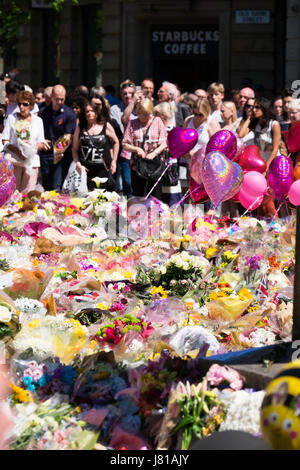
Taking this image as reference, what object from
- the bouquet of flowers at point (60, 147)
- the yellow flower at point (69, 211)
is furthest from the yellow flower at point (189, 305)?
the bouquet of flowers at point (60, 147)

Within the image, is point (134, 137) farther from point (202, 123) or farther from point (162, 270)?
point (162, 270)

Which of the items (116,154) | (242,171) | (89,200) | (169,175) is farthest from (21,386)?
(116,154)

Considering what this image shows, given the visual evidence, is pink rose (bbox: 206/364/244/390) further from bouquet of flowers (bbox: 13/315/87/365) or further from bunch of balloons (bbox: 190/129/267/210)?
bunch of balloons (bbox: 190/129/267/210)

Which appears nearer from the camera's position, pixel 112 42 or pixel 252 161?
pixel 252 161

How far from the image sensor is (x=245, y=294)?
619 cm

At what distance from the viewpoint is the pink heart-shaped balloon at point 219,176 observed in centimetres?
782

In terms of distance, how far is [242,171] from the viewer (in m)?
8.16

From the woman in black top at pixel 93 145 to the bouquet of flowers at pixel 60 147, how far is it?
2.64ft

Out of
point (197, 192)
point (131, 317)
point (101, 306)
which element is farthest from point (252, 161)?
point (131, 317)

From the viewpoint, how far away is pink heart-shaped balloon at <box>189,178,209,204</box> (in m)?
8.65

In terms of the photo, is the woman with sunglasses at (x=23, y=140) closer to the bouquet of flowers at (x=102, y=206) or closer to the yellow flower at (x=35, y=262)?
the bouquet of flowers at (x=102, y=206)

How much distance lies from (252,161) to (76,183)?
2171 millimetres

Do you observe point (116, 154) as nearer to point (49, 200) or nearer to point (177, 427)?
point (49, 200)

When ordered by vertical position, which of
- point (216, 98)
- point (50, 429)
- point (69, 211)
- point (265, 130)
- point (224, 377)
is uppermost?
point (216, 98)
